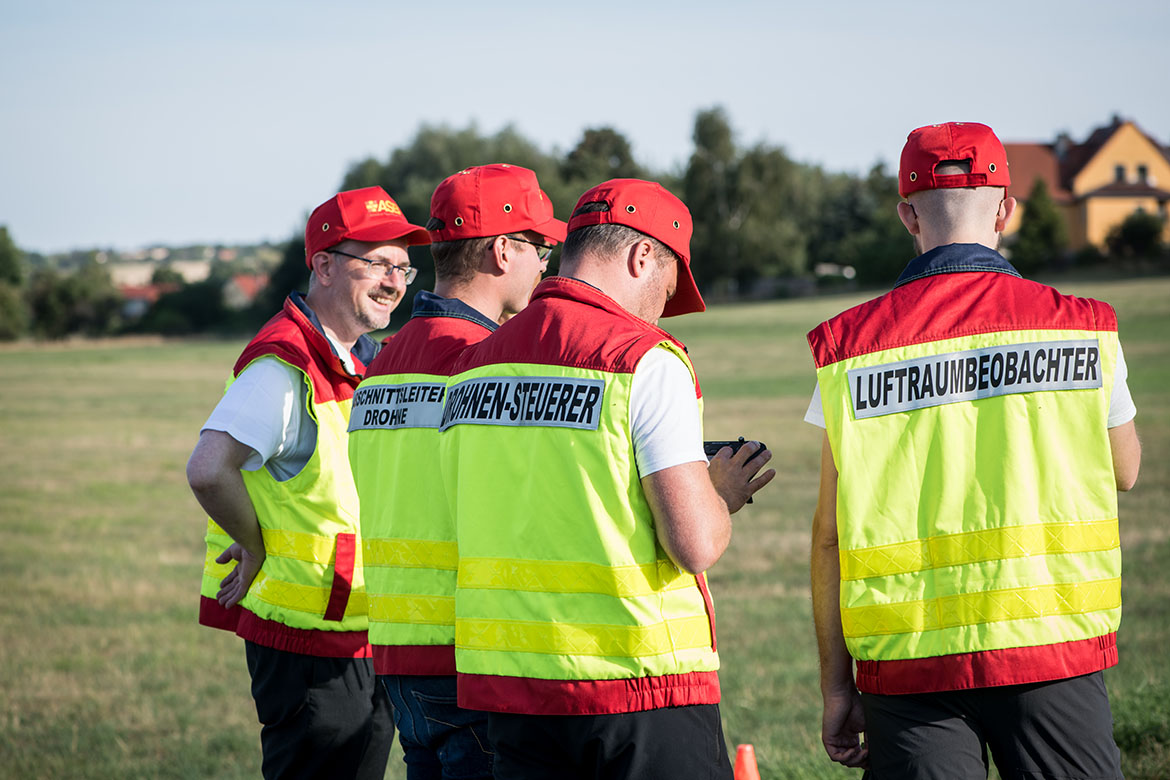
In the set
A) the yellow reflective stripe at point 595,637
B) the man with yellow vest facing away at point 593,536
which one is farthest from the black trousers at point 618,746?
the yellow reflective stripe at point 595,637

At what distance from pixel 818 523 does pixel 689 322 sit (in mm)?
54651

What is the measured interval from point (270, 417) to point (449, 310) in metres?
0.80

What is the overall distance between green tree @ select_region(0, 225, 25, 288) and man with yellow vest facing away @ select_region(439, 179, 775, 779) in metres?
92.0

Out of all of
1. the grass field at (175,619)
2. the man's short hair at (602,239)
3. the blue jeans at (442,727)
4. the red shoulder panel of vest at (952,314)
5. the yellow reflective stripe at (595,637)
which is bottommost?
the grass field at (175,619)

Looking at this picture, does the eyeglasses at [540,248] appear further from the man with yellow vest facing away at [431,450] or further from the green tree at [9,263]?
the green tree at [9,263]

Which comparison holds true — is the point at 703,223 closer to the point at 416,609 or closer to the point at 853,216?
the point at 853,216

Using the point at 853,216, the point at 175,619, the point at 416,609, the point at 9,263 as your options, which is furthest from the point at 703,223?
the point at 416,609

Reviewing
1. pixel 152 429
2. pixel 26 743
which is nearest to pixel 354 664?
pixel 26 743

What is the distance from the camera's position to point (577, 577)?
2635mm

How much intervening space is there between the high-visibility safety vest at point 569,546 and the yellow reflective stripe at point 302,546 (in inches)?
47.2

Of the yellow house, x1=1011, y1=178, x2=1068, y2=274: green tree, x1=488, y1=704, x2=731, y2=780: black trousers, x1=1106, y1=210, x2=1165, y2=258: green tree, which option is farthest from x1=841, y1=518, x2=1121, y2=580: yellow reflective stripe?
the yellow house

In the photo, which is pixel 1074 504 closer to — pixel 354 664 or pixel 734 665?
pixel 354 664

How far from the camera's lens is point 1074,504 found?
2.75 m

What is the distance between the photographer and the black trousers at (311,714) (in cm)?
384
